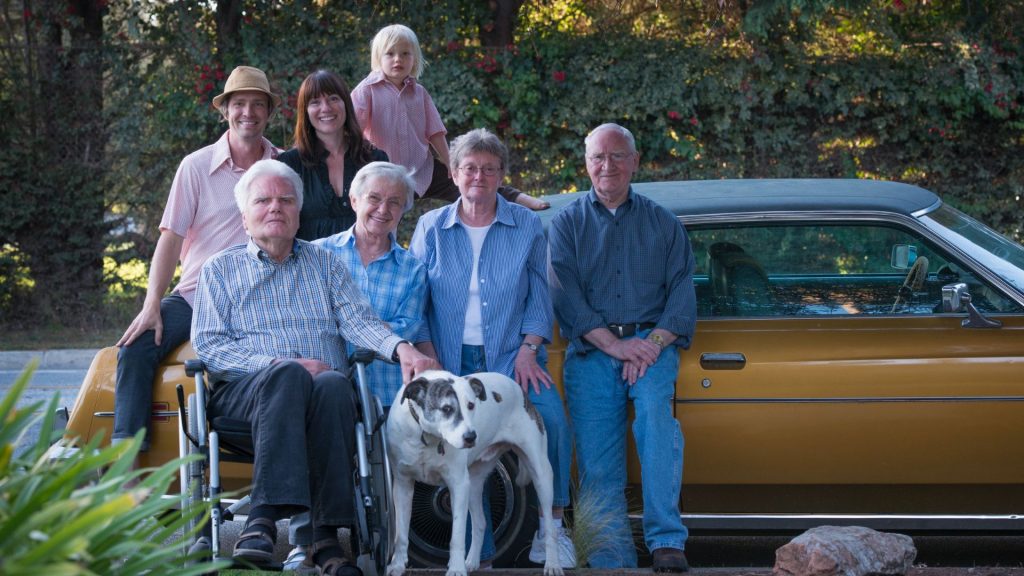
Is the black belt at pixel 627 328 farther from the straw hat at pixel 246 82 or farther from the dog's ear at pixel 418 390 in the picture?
the straw hat at pixel 246 82

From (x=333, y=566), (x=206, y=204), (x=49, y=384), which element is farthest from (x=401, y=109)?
(x=49, y=384)

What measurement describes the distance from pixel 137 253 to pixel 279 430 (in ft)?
34.4

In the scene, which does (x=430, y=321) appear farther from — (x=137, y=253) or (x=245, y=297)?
(x=137, y=253)

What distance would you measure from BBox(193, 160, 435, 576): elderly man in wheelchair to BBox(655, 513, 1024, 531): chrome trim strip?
A: 1576 millimetres

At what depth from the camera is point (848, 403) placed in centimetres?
487

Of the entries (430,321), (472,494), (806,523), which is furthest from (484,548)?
(806,523)

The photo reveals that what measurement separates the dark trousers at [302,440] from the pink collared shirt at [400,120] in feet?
6.42

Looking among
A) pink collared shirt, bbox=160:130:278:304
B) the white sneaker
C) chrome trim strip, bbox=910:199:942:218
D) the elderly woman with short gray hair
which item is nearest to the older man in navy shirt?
the white sneaker

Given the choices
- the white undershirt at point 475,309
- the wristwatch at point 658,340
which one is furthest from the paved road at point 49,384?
the wristwatch at point 658,340

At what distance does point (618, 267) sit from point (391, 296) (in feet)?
3.32

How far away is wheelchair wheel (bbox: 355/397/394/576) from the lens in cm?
423

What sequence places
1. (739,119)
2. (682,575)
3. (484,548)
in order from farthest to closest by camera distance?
(739,119), (484,548), (682,575)

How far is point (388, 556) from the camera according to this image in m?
4.42

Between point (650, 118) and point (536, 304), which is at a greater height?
point (650, 118)
